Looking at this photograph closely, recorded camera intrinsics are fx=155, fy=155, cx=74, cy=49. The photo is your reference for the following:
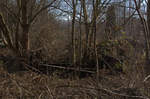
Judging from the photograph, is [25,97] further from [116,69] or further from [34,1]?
[34,1]

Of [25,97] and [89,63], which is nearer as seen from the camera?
[25,97]

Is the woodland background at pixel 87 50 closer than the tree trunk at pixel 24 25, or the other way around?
the woodland background at pixel 87 50

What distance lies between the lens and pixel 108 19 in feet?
18.9

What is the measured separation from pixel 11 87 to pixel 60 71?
2.70 meters

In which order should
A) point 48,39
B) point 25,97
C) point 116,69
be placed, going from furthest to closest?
point 48,39 → point 116,69 → point 25,97

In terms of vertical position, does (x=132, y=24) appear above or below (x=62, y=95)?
above

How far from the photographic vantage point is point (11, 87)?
11.3ft

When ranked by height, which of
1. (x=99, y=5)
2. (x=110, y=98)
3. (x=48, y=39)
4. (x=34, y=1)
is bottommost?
(x=110, y=98)

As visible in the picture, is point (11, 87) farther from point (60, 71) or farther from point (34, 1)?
point (34, 1)

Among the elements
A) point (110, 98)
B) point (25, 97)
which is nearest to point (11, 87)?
point (25, 97)

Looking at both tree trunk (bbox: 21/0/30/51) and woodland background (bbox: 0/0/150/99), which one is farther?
tree trunk (bbox: 21/0/30/51)

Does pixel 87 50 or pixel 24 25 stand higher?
pixel 24 25


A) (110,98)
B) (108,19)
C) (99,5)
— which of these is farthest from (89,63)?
(110,98)

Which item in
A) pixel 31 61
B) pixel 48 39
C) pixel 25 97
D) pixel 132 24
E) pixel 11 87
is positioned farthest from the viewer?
pixel 48 39
